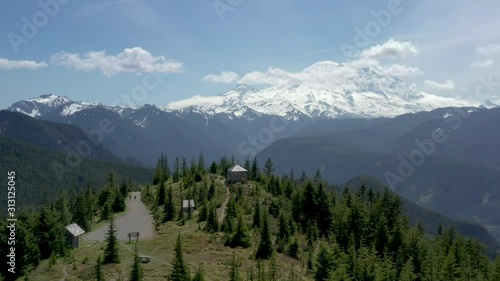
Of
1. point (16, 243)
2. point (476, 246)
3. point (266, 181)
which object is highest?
point (266, 181)

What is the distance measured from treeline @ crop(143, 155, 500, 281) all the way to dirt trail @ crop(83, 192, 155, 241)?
12.3 ft

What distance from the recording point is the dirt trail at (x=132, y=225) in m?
102

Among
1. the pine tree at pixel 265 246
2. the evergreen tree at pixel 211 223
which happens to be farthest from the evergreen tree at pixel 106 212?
the pine tree at pixel 265 246

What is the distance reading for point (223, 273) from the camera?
7588 centimetres

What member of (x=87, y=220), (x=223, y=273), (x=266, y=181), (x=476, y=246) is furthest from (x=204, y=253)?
(x=476, y=246)

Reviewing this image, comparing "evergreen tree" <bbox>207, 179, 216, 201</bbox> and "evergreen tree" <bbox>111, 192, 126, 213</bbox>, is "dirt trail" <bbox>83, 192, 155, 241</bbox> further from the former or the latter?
"evergreen tree" <bbox>207, 179, 216, 201</bbox>

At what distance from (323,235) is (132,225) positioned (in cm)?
4609

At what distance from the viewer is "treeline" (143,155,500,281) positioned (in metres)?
78.6

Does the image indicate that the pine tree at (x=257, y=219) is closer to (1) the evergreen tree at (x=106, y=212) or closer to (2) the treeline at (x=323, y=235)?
(2) the treeline at (x=323, y=235)

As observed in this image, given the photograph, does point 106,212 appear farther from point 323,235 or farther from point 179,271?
point 179,271

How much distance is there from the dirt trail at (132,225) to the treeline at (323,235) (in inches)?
147

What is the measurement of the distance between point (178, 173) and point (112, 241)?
96.8 metres

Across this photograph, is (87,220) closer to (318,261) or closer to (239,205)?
(239,205)

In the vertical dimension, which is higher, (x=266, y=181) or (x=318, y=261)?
(x=266, y=181)
